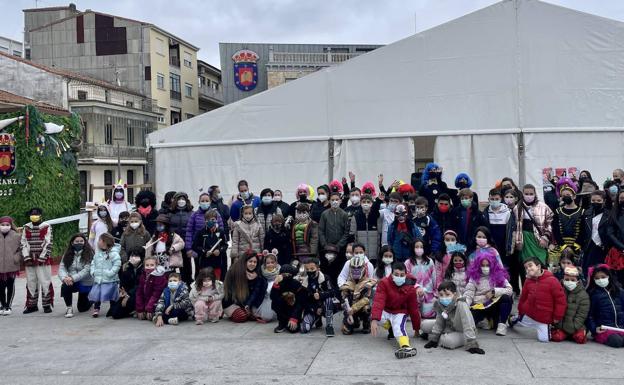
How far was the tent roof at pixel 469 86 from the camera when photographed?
1199 cm

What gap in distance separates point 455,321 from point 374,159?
6771mm

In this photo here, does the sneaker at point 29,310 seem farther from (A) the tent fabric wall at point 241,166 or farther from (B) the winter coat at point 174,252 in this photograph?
(A) the tent fabric wall at point 241,166

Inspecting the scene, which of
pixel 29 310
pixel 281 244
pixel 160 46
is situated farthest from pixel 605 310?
pixel 160 46

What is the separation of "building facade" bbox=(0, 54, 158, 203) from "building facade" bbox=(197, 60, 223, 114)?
26.5ft

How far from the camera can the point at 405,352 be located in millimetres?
5895

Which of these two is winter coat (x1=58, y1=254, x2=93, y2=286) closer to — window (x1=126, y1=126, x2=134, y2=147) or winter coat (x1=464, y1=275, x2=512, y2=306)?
winter coat (x1=464, y1=275, x2=512, y2=306)

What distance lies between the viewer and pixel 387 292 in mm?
6527

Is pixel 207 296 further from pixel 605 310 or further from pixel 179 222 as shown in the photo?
pixel 605 310

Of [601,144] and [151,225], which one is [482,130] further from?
[151,225]

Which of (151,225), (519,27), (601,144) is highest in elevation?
(519,27)

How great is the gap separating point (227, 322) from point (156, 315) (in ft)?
2.95

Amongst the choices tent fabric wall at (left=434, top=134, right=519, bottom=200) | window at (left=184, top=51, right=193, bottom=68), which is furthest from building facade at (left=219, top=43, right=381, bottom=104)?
tent fabric wall at (left=434, top=134, right=519, bottom=200)

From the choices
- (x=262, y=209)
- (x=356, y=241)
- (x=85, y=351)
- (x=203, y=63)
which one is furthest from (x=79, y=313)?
(x=203, y=63)

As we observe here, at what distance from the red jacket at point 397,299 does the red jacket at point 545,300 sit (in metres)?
1.21
